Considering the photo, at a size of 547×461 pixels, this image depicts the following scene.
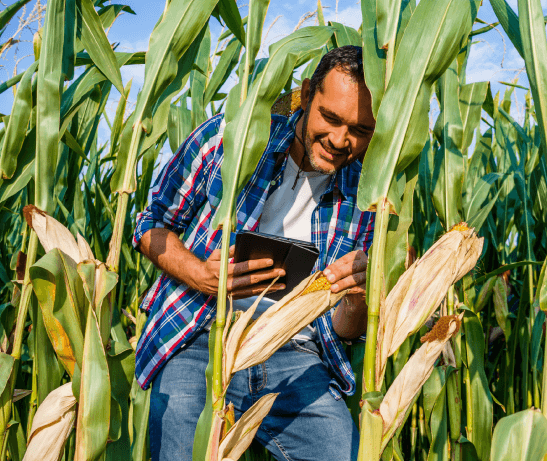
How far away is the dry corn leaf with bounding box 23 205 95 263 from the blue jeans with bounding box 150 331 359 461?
506 millimetres

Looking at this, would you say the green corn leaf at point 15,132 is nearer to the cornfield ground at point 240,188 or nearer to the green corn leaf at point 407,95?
the cornfield ground at point 240,188

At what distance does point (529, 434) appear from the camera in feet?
1.92

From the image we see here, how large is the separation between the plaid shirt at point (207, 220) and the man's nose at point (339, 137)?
14 cm

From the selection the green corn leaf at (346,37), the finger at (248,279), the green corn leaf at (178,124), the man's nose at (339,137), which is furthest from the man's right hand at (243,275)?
the green corn leaf at (178,124)

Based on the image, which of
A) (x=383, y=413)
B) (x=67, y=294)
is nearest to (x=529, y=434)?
(x=383, y=413)

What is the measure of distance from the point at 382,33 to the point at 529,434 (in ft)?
1.84

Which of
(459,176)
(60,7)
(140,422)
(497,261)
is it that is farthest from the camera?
(497,261)

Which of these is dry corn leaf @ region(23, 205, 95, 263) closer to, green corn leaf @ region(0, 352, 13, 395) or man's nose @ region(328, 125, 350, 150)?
green corn leaf @ region(0, 352, 13, 395)

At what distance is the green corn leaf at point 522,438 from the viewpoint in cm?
59

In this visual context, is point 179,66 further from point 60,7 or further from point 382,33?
point 382,33

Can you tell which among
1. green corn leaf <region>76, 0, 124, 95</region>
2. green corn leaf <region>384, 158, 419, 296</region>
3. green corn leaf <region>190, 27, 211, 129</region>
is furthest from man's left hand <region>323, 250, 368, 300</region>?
green corn leaf <region>190, 27, 211, 129</region>

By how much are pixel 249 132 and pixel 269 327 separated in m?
0.28

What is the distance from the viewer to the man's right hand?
2.95 ft

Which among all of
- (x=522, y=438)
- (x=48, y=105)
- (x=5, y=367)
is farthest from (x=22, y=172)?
(x=522, y=438)
